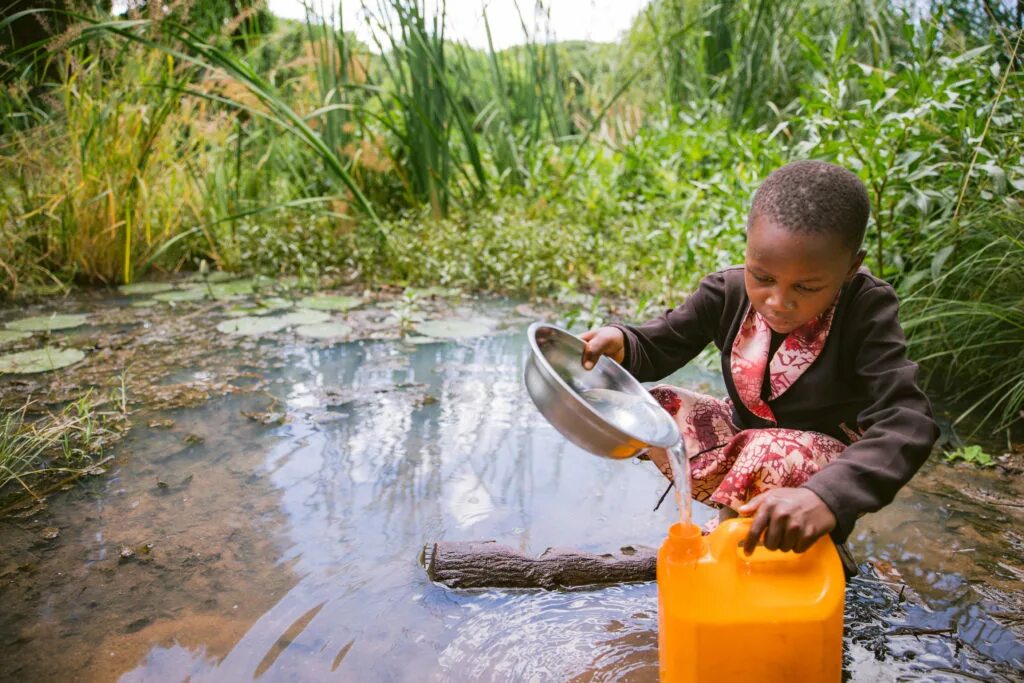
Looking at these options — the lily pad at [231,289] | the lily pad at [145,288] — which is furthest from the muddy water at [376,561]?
the lily pad at [145,288]

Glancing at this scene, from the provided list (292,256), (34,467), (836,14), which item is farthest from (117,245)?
(836,14)

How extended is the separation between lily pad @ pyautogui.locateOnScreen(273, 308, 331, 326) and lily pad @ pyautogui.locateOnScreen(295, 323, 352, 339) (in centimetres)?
6

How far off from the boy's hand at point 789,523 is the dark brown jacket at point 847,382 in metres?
0.03

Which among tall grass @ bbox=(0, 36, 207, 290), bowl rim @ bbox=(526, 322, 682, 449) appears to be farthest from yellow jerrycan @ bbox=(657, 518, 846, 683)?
tall grass @ bbox=(0, 36, 207, 290)

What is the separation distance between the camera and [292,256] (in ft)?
15.5

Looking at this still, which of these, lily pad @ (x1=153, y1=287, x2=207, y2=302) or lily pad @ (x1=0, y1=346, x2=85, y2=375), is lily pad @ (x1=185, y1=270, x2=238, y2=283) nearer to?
lily pad @ (x1=153, y1=287, x2=207, y2=302)

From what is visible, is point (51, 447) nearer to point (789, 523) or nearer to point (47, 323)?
point (47, 323)

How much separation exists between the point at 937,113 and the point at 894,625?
178cm

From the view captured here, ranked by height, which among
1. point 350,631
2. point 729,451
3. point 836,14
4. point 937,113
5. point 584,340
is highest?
point 836,14

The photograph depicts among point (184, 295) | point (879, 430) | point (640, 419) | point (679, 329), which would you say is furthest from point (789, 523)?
point (184, 295)

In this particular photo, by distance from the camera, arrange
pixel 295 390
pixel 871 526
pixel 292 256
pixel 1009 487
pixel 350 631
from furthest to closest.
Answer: pixel 292 256, pixel 295 390, pixel 1009 487, pixel 871 526, pixel 350 631

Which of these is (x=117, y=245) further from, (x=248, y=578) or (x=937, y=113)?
(x=937, y=113)

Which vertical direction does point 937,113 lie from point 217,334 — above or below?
above

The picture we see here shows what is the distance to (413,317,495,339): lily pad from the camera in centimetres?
345
